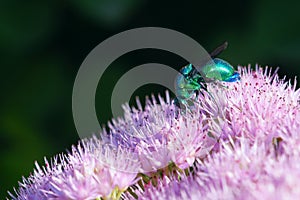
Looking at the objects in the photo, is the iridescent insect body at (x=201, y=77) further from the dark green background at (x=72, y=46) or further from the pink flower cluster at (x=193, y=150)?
the dark green background at (x=72, y=46)

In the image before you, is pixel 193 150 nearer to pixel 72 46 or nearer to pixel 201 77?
pixel 201 77

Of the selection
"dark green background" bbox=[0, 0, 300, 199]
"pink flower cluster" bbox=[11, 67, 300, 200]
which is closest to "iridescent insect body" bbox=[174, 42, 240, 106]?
"pink flower cluster" bbox=[11, 67, 300, 200]

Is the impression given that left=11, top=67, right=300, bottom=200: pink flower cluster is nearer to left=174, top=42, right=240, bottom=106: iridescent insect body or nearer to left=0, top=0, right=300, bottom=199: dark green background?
left=174, top=42, right=240, bottom=106: iridescent insect body

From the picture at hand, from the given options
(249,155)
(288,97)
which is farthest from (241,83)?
(249,155)

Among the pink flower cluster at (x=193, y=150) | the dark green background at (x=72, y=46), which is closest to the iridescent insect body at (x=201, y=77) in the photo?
the pink flower cluster at (x=193, y=150)

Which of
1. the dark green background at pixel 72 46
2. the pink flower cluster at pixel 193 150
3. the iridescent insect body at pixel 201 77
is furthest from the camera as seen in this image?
the dark green background at pixel 72 46

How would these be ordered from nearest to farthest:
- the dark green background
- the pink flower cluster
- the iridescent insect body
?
1. the pink flower cluster
2. the iridescent insect body
3. the dark green background
